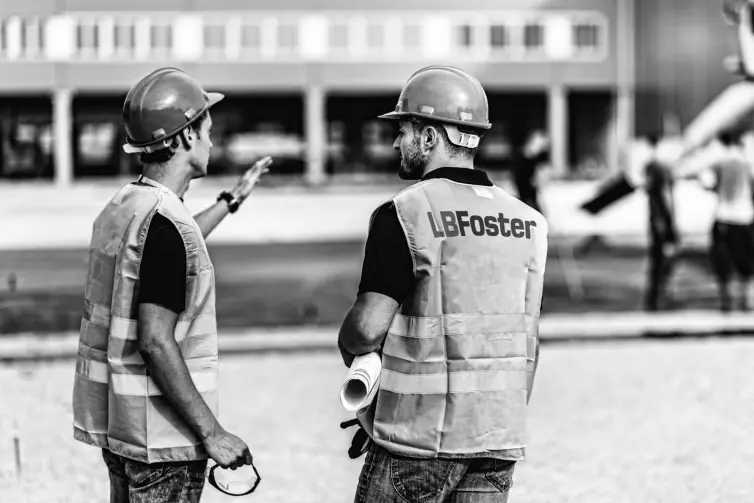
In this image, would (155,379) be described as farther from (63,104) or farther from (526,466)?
(63,104)

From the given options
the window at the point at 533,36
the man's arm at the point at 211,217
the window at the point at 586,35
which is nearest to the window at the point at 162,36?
the window at the point at 533,36

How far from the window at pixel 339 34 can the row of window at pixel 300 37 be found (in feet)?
0.13

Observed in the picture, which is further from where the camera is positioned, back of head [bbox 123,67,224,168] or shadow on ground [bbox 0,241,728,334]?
shadow on ground [bbox 0,241,728,334]

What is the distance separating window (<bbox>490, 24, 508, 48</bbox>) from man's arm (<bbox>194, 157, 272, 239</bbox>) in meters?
50.6

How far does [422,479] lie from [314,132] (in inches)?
1991

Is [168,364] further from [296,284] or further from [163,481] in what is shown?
[296,284]

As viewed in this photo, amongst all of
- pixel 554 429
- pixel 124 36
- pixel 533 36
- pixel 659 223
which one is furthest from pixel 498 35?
pixel 554 429

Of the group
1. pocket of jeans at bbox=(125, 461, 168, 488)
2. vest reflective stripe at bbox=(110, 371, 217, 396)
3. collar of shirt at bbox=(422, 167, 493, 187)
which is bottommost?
pocket of jeans at bbox=(125, 461, 168, 488)

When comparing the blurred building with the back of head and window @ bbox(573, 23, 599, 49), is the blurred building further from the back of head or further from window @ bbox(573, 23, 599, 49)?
the back of head

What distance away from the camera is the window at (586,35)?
54.7 m

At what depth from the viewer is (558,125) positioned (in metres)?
54.4

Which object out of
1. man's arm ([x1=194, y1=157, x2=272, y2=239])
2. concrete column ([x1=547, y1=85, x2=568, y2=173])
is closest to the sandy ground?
man's arm ([x1=194, y1=157, x2=272, y2=239])

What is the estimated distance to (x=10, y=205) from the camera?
4097 centimetres

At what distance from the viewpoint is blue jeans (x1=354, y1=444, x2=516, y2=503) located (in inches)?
130
